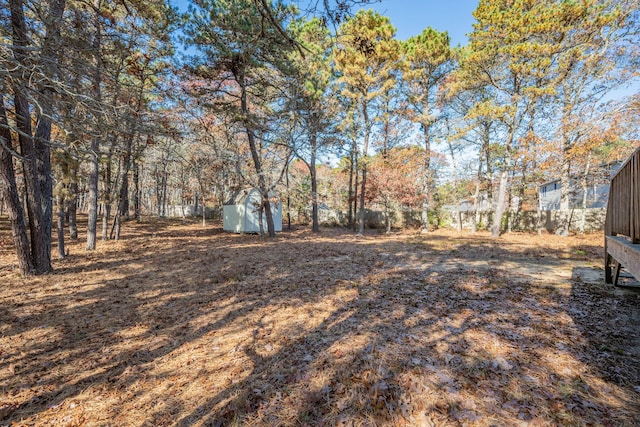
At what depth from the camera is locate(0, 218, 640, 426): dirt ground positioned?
222cm

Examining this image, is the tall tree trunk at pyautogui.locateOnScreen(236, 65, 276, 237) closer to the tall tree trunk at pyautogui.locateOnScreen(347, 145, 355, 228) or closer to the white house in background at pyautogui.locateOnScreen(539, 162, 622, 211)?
the tall tree trunk at pyautogui.locateOnScreen(347, 145, 355, 228)

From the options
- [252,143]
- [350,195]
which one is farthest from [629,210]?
[350,195]

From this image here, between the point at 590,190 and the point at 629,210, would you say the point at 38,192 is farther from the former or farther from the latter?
the point at 590,190

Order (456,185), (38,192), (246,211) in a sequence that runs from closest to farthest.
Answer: (38,192), (246,211), (456,185)

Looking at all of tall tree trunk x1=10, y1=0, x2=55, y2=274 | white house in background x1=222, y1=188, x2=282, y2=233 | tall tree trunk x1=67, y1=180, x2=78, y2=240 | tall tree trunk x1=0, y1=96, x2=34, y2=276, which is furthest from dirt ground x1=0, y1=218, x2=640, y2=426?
white house in background x1=222, y1=188, x2=282, y2=233

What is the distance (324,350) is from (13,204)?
7099 millimetres

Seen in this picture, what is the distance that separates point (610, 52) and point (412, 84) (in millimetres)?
8637

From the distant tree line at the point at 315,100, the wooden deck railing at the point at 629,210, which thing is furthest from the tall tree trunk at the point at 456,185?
the wooden deck railing at the point at 629,210

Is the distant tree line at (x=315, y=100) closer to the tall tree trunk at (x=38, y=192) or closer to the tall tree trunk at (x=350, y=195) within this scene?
→ the tall tree trunk at (x=38, y=192)

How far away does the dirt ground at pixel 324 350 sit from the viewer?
2223mm

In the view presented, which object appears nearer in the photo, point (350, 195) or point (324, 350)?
point (324, 350)

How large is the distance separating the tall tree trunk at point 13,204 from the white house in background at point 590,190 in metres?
10.4

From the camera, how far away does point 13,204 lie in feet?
18.5

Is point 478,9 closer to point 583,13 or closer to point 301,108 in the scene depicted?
point 583,13
